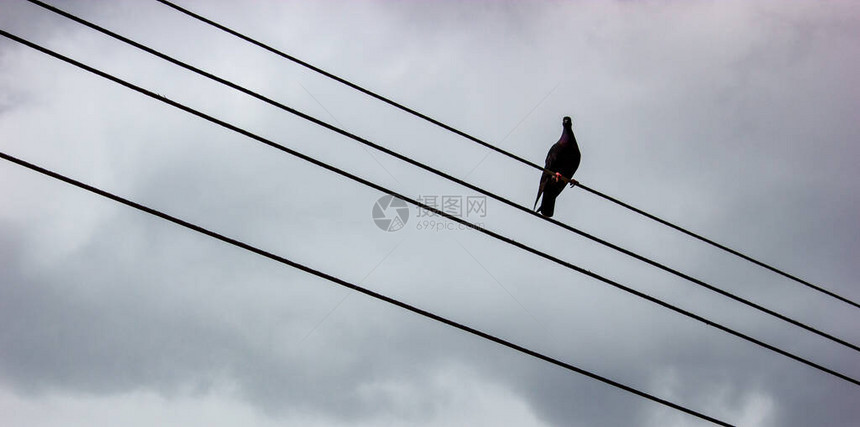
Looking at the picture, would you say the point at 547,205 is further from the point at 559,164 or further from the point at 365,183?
the point at 365,183

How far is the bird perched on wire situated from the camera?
29.3 ft

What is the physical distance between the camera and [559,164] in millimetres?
9336

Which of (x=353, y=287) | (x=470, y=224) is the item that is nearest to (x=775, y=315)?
(x=470, y=224)

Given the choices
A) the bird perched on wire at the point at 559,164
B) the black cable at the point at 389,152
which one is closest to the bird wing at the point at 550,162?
the bird perched on wire at the point at 559,164

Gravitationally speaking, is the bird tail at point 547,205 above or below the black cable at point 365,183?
above

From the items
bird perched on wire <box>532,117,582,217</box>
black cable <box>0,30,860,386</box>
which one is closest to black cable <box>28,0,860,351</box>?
black cable <box>0,30,860,386</box>

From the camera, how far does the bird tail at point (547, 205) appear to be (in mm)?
9038

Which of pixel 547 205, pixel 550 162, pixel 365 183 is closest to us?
pixel 365 183

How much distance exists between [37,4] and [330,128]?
198 centimetres

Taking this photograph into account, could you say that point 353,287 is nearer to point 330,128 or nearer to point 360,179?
point 360,179

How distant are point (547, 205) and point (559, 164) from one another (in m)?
0.63

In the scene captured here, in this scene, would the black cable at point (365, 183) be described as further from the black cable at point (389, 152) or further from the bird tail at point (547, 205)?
the bird tail at point (547, 205)

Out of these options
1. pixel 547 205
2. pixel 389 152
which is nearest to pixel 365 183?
pixel 389 152

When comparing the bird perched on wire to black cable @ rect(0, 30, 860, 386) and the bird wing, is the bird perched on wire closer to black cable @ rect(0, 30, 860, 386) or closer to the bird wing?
the bird wing
